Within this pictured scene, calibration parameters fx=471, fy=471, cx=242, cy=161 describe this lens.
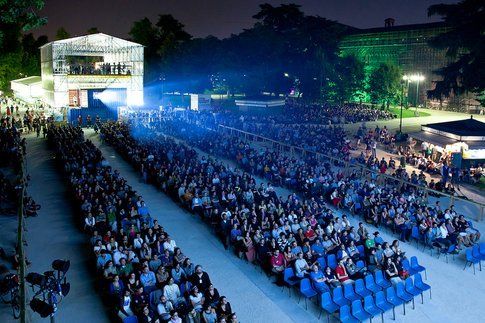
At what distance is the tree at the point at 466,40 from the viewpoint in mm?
30938

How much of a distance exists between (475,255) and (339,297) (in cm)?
525

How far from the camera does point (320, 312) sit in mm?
10430

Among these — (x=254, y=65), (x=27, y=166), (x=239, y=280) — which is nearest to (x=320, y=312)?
(x=239, y=280)

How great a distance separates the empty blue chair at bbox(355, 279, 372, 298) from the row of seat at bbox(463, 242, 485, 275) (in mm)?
4089

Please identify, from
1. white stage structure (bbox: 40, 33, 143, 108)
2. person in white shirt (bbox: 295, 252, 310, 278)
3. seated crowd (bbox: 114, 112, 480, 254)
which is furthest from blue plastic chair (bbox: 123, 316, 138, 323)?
white stage structure (bbox: 40, 33, 143, 108)

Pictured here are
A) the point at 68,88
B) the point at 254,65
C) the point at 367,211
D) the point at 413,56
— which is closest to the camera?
the point at 367,211

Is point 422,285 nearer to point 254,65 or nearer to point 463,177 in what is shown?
point 463,177

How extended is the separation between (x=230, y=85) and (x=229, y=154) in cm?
3969

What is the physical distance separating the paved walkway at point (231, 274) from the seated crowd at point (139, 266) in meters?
0.85

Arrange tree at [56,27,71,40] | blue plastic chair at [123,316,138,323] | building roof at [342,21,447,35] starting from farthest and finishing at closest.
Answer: tree at [56,27,71,40] → building roof at [342,21,447,35] → blue plastic chair at [123,316,138,323]

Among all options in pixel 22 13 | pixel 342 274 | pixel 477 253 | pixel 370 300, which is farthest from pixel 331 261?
pixel 22 13

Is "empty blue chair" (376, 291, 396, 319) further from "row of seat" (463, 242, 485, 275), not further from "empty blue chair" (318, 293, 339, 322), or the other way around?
"row of seat" (463, 242, 485, 275)

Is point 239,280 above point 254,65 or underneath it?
underneath

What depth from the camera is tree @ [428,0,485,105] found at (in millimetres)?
30938
